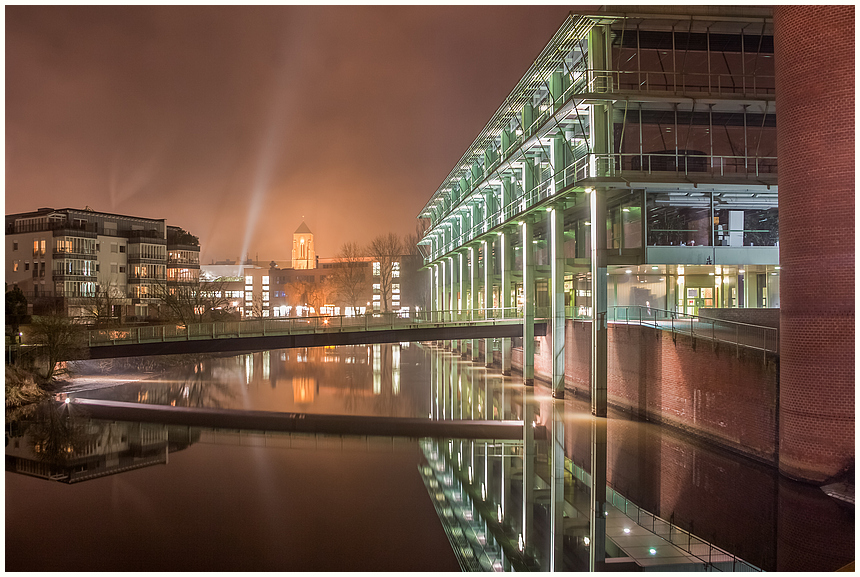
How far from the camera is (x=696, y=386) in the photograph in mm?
19188

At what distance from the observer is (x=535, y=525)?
515 inches

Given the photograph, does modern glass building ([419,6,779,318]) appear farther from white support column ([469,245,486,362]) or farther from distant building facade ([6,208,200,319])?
distant building facade ([6,208,200,319])

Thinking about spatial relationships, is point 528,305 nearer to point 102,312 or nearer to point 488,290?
point 488,290

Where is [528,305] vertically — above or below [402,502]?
above

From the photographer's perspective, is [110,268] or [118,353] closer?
[118,353]

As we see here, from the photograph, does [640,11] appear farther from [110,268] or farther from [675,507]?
[110,268]

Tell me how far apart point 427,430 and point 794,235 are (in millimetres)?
13147

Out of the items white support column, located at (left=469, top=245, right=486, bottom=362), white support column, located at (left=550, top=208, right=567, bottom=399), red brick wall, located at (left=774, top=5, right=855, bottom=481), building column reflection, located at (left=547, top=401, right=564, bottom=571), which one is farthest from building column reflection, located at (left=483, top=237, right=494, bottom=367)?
red brick wall, located at (left=774, top=5, right=855, bottom=481)

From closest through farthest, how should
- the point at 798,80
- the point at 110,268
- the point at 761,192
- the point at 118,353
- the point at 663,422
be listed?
the point at 798,80
the point at 663,422
the point at 761,192
the point at 118,353
the point at 110,268

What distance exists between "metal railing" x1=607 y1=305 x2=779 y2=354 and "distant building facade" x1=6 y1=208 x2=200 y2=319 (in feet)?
180

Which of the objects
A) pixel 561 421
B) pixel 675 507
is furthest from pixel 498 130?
pixel 675 507

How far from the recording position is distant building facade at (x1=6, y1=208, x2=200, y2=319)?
6869 centimetres

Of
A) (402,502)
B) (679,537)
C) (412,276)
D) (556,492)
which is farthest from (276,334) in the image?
(412,276)

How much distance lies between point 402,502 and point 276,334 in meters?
16.2
